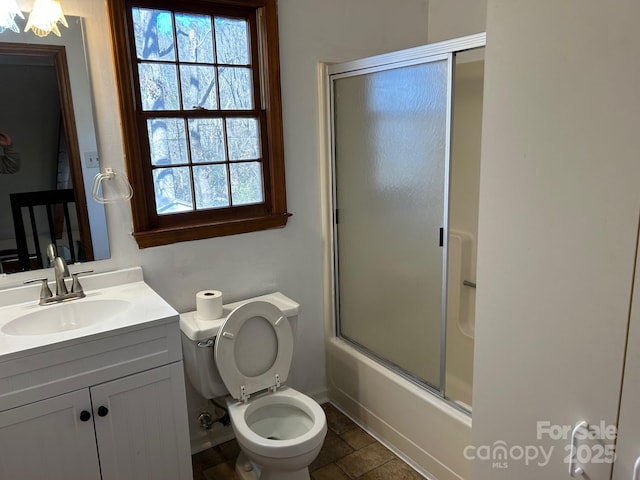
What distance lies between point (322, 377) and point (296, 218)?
37.1 inches

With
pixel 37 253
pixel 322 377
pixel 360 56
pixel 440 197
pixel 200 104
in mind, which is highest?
pixel 360 56

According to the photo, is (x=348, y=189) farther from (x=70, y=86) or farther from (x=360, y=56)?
(x=70, y=86)

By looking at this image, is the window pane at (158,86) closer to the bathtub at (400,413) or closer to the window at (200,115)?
the window at (200,115)

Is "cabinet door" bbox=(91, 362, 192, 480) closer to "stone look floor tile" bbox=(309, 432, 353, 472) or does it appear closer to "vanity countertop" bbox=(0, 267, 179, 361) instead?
"vanity countertop" bbox=(0, 267, 179, 361)

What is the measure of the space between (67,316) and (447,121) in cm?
163

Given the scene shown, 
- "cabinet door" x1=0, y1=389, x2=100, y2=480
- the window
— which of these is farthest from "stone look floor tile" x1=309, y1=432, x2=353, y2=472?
the window

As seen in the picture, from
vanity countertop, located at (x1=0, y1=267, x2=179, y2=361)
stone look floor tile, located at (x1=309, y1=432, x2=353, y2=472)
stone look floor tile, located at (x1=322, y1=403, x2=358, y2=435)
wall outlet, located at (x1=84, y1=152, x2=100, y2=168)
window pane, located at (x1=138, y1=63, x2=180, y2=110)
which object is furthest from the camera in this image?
stone look floor tile, located at (x1=322, y1=403, x2=358, y2=435)

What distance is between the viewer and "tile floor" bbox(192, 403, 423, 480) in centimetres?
219

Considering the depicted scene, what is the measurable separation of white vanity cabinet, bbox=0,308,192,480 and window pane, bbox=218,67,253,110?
1.07 meters

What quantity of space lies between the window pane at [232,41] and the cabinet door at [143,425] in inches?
53.9

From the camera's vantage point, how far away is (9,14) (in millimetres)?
1705

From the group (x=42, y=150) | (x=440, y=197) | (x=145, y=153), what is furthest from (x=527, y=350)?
(x=42, y=150)

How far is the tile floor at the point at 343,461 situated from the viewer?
7.18 ft

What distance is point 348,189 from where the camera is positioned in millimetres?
2484
